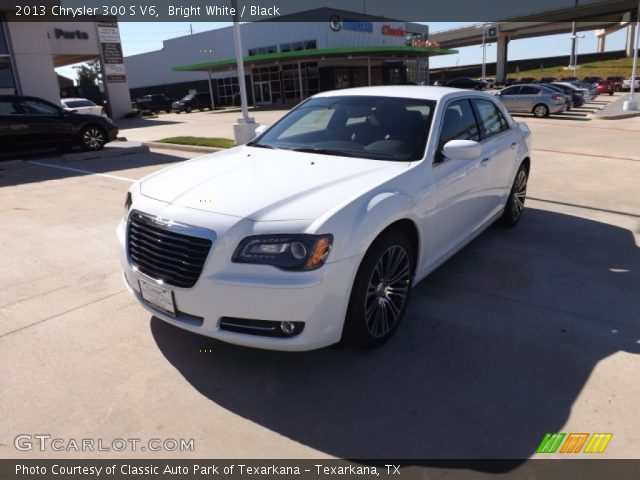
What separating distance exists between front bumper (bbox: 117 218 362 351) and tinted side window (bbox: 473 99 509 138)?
2.89 m

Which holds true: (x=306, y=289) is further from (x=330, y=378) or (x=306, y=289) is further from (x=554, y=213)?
(x=554, y=213)

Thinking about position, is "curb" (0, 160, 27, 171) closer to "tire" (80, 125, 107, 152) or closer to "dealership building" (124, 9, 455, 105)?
"tire" (80, 125, 107, 152)

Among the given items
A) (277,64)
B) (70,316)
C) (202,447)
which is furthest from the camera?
(277,64)

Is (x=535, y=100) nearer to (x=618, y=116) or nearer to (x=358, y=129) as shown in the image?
(x=618, y=116)

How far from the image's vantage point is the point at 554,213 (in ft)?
23.1

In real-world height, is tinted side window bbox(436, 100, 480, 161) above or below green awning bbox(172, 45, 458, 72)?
below

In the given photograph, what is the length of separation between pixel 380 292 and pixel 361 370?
0.53 m

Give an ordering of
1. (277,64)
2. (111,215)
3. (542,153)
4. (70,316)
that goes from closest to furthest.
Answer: (70,316)
(111,215)
(542,153)
(277,64)

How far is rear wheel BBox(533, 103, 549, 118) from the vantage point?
24.1 meters

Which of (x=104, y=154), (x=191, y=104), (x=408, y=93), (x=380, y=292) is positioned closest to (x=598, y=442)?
(x=380, y=292)

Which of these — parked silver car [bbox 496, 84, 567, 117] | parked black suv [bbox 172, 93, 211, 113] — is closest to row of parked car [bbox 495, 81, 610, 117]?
parked silver car [bbox 496, 84, 567, 117]

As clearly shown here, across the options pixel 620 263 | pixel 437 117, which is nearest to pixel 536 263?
pixel 620 263

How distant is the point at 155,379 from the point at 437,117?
296 centimetres

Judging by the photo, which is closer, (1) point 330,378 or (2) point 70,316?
(1) point 330,378
